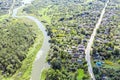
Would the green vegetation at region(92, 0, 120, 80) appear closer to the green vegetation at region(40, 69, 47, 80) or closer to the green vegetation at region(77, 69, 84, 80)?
the green vegetation at region(77, 69, 84, 80)

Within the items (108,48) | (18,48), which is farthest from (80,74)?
(18,48)

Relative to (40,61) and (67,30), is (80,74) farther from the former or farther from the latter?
(67,30)

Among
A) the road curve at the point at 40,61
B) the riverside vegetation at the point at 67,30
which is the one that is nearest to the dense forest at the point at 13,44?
the road curve at the point at 40,61

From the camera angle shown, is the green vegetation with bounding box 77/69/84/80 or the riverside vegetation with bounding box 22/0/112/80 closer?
the green vegetation with bounding box 77/69/84/80

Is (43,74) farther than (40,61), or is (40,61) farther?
(40,61)

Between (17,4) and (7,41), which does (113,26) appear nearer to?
(7,41)

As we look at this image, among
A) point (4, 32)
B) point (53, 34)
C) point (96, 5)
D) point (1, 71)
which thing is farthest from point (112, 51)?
point (96, 5)

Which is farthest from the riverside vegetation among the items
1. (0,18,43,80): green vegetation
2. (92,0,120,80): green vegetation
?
(0,18,43,80): green vegetation

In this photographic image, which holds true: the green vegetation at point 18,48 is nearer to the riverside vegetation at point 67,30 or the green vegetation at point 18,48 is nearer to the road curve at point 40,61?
the road curve at point 40,61
